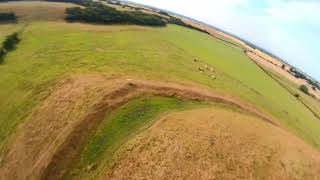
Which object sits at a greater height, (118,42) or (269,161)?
(118,42)

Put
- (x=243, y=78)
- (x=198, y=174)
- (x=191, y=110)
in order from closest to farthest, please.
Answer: (x=198, y=174) < (x=191, y=110) < (x=243, y=78)

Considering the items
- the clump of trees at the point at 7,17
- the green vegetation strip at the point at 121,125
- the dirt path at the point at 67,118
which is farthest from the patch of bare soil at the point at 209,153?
the clump of trees at the point at 7,17

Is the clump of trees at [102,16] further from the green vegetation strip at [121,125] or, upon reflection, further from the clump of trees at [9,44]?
the green vegetation strip at [121,125]

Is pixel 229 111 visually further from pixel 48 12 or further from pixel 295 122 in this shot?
pixel 48 12

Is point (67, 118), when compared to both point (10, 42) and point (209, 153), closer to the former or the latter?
point (209, 153)

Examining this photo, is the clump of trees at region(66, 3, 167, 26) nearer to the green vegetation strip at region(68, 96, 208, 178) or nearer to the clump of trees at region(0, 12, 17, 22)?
the clump of trees at region(0, 12, 17, 22)

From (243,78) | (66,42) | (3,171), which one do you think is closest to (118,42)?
(66,42)
